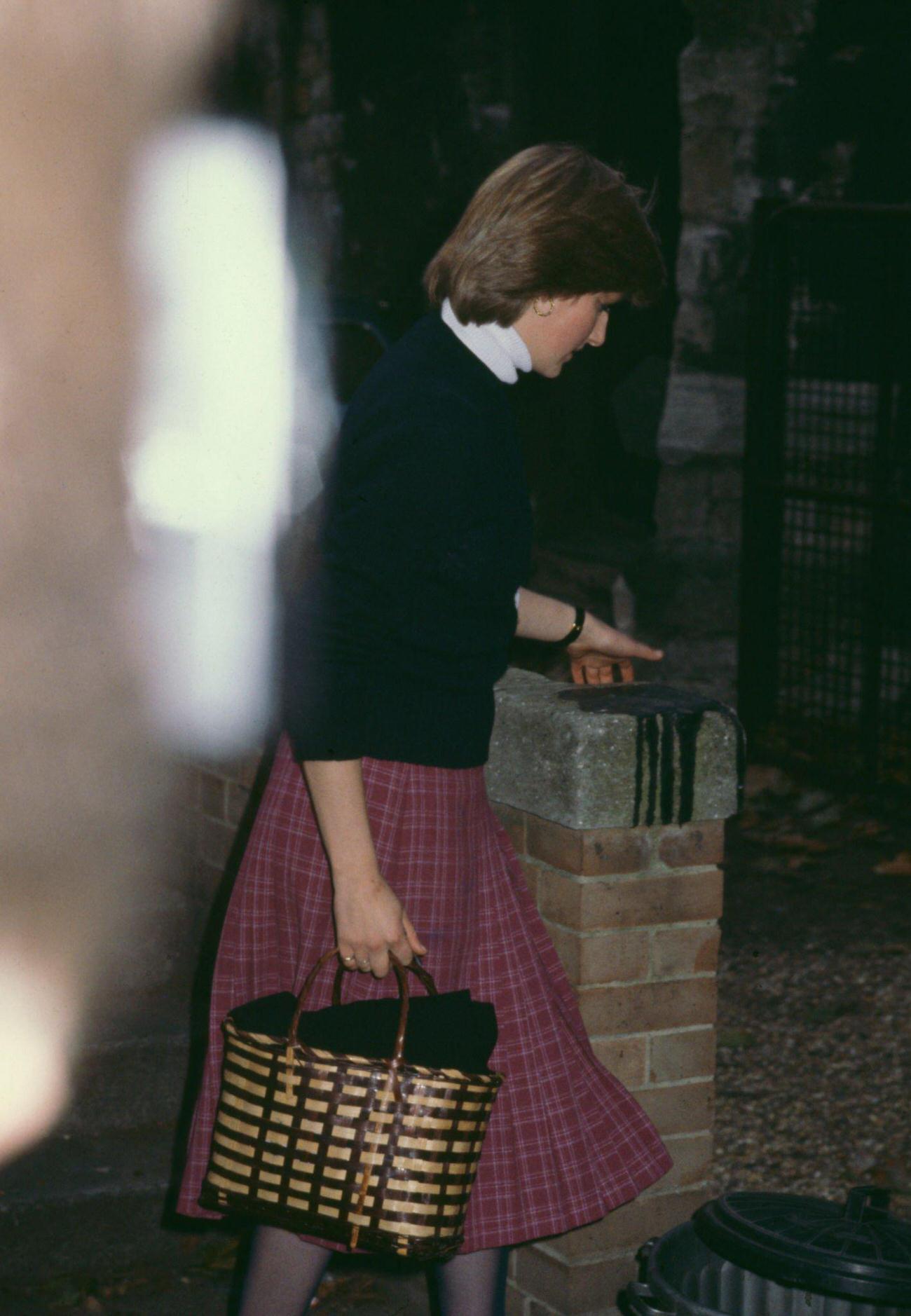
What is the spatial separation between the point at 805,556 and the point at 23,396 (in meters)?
4.22

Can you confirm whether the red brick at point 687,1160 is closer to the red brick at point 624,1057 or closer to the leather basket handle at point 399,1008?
the red brick at point 624,1057

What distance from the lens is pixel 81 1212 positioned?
4020 millimetres

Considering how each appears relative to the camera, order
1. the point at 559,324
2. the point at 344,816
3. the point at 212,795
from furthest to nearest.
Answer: the point at 212,795 → the point at 559,324 → the point at 344,816

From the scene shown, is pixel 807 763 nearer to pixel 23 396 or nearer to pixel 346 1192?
pixel 23 396

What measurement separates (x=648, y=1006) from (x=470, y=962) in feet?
1.87

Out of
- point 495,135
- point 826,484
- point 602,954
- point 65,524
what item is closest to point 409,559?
point 602,954

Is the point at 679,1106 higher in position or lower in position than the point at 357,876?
lower

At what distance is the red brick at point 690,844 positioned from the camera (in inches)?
134

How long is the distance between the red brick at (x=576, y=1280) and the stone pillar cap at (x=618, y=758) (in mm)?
838

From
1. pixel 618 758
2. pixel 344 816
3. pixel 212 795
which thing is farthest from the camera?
pixel 212 795

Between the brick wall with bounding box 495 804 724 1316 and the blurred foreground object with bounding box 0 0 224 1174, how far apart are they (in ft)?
5.77

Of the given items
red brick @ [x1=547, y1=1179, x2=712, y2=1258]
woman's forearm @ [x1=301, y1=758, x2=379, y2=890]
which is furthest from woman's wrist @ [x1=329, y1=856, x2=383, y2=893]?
red brick @ [x1=547, y1=1179, x2=712, y2=1258]

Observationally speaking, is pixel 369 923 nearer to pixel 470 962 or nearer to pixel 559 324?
pixel 470 962

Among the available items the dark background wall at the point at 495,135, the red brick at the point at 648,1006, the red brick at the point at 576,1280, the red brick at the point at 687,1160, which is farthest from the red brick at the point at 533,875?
the dark background wall at the point at 495,135
